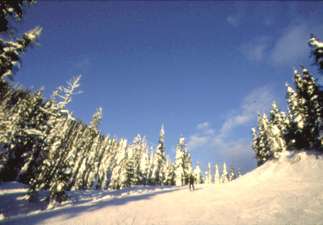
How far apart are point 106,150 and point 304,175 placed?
7686cm

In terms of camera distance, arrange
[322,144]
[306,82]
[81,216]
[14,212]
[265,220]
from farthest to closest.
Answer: [306,82]
[322,144]
[14,212]
[81,216]
[265,220]

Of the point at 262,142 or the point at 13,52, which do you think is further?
the point at 262,142

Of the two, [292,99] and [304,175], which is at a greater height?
[292,99]

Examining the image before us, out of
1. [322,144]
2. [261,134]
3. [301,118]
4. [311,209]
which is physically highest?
[261,134]

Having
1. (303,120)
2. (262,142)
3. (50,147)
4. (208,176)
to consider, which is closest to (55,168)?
(50,147)

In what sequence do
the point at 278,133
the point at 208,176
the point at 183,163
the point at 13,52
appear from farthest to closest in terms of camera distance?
the point at 208,176
the point at 183,163
the point at 278,133
the point at 13,52

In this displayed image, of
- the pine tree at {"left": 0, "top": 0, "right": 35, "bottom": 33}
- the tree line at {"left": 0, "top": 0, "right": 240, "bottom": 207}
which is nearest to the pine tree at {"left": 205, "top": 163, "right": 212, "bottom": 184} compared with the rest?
the tree line at {"left": 0, "top": 0, "right": 240, "bottom": 207}

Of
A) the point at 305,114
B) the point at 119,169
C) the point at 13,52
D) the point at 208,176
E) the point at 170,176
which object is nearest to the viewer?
the point at 13,52

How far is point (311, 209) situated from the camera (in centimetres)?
1611

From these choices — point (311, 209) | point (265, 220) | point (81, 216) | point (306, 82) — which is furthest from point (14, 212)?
point (306, 82)

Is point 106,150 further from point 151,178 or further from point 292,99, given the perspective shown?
point 292,99

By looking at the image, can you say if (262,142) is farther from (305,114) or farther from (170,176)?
(170,176)

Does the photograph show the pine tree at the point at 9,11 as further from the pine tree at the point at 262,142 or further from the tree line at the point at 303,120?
the pine tree at the point at 262,142

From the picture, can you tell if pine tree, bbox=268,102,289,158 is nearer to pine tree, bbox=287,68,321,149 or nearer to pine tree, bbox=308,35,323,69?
pine tree, bbox=287,68,321,149
